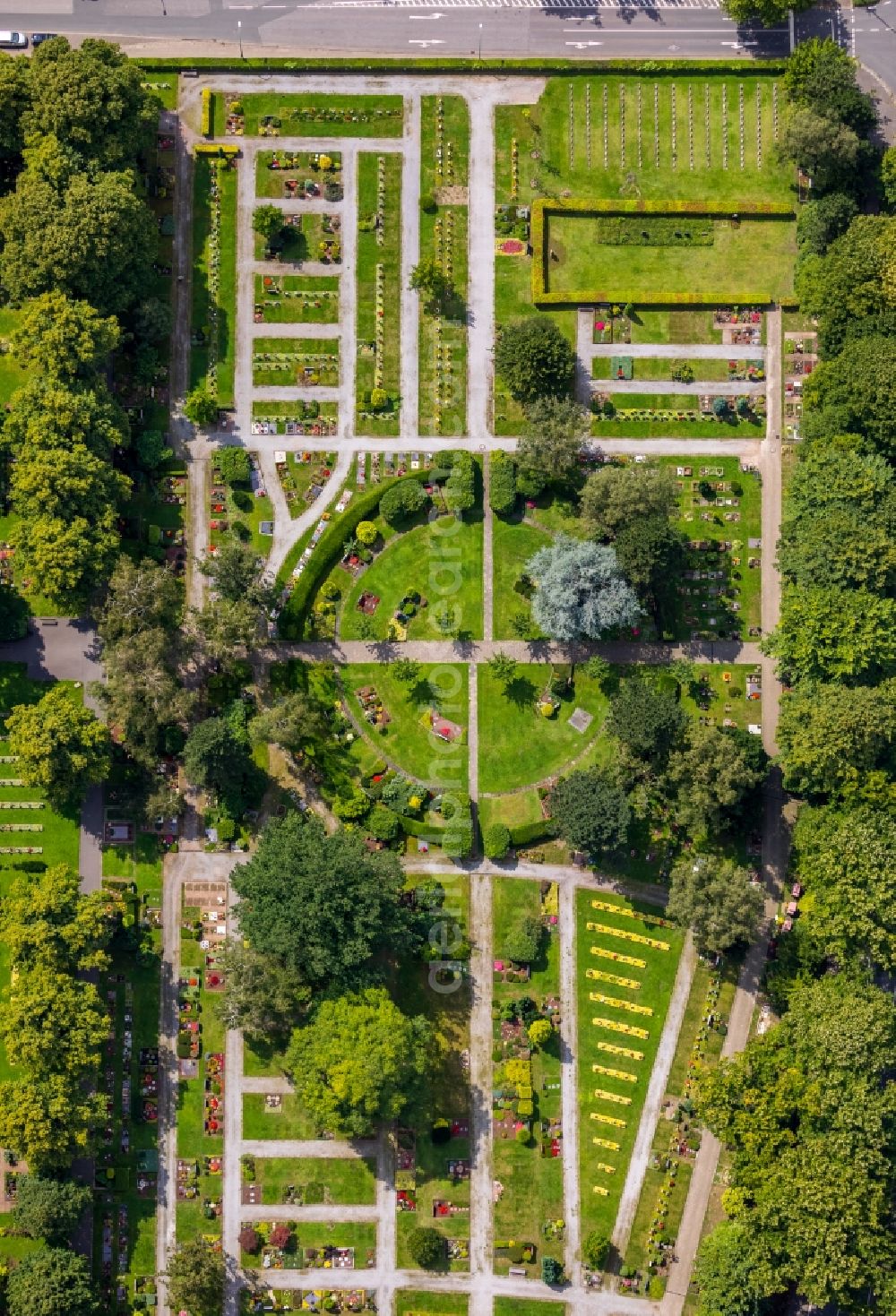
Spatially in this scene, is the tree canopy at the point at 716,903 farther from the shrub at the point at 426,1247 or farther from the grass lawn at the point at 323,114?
the grass lawn at the point at 323,114

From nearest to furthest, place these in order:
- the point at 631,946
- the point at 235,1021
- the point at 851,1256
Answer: the point at 851,1256 < the point at 235,1021 < the point at 631,946

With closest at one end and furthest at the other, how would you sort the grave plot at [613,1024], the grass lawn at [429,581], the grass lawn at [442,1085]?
the grass lawn at [442,1085], the grave plot at [613,1024], the grass lawn at [429,581]

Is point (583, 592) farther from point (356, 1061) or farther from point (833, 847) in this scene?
point (356, 1061)

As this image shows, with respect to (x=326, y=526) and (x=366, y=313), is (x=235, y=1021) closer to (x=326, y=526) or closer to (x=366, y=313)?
(x=326, y=526)

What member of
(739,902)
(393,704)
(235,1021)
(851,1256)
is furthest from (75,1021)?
(851,1256)

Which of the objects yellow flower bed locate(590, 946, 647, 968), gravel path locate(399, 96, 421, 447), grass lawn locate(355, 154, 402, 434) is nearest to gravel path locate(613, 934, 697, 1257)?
yellow flower bed locate(590, 946, 647, 968)

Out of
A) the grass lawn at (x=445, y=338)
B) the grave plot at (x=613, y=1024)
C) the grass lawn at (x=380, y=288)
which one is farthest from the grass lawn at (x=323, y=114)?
the grave plot at (x=613, y=1024)

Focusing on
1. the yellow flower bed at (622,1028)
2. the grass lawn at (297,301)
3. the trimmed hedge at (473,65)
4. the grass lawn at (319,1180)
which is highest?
the trimmed hedge at (473,65)
